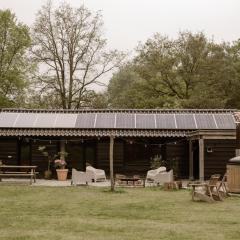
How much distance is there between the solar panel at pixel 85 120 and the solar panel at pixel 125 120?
1.27m

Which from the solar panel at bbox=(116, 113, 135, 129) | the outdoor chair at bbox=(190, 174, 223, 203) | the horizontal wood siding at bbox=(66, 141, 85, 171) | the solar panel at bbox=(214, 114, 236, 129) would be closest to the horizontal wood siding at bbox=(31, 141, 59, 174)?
the horizontal wood siding at bbox=(66, 141, 85, 171)

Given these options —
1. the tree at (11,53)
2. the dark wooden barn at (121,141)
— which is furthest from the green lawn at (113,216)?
the tree at (11,53)

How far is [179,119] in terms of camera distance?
87.5 feet

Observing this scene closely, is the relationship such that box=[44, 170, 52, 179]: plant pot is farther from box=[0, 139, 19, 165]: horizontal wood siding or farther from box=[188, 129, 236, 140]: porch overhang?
box=[188, 129, 236, 140]: porch overhang

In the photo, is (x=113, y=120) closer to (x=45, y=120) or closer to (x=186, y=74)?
(x=45, y=120)

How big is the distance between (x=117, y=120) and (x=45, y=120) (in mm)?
3573

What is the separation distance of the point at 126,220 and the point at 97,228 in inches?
49.8

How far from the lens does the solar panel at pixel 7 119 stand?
25.8m

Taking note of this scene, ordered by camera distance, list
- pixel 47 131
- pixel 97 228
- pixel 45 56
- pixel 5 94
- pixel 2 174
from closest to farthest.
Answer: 1. pixel 97 228
2. pixel 2 174
3. pixel 47 131
4. pixel 5 94
5. pixel 45 56

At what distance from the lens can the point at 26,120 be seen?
2664cm

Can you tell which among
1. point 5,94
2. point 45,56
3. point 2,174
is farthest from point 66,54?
point 2,174

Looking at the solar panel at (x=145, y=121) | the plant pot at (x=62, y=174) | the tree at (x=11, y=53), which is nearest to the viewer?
the plant pot at (x=62, y=174)

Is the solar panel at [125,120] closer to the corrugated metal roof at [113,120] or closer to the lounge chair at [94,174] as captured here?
the corrugated metal roof at [113,120]

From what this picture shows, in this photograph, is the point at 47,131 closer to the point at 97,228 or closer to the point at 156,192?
the point at 156,192
